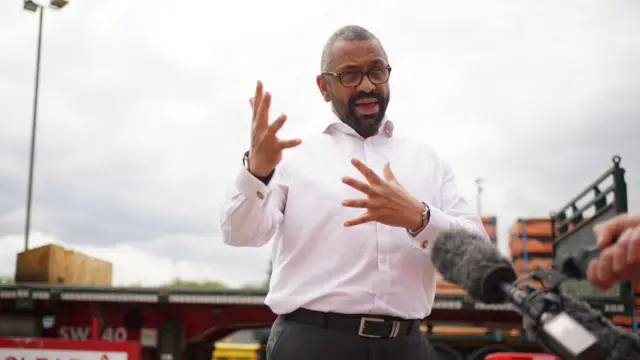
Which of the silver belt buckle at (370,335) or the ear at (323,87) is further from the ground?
the ear at (323,87)

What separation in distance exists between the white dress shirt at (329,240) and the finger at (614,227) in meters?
0.93

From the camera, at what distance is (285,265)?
2.34 metres

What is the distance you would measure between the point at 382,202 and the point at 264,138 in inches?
15.9

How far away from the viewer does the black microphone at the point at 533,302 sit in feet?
3.36

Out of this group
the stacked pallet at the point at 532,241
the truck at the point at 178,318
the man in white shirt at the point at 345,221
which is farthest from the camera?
the stacked pallet at the point at 532,241

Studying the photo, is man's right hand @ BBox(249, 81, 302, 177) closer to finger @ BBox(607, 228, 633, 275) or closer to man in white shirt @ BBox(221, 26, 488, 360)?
man in white shirt @ BBox(221, 26, 488, 360)

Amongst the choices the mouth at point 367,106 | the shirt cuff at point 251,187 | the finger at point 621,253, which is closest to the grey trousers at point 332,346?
the shirt cuff at point 251,187

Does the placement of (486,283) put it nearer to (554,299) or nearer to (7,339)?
(554,299)

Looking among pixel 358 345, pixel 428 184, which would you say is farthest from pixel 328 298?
pixel 428 184

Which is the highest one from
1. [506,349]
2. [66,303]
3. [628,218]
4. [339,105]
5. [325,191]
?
[339,105]

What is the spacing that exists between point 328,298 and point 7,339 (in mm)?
3894

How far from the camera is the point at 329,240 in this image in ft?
7.52

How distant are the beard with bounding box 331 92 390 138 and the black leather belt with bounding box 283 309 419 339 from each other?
0.72m

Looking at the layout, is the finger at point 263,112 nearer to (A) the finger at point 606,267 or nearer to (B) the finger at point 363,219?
(B) the finger at point 363,219
